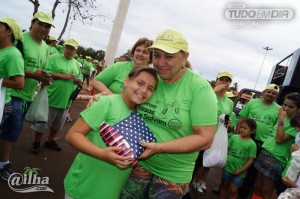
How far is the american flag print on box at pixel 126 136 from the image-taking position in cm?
211

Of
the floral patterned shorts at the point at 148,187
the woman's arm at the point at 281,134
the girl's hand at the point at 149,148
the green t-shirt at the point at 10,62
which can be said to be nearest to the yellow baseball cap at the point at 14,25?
the green t-shirt at the point at 10,62

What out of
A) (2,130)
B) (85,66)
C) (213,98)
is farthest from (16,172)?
(85,66)

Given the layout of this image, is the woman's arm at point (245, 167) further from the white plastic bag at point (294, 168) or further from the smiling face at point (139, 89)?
the smiling face at point (139, 89)

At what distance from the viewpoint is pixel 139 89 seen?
2361 mm

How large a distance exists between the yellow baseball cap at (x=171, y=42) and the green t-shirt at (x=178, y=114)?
0.28 m

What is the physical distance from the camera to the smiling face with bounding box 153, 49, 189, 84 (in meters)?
2.37

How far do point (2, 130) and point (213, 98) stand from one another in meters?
3.00

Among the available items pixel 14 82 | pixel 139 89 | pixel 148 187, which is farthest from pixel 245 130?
pixel 14 82

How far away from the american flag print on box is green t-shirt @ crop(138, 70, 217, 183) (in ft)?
0.62

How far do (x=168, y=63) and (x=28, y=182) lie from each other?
Result: 9.89 feet

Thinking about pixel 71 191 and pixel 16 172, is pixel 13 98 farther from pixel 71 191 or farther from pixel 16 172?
pixel 71 191

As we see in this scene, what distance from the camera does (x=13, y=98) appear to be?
4.09 m

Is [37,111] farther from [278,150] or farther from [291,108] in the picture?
[291,108]

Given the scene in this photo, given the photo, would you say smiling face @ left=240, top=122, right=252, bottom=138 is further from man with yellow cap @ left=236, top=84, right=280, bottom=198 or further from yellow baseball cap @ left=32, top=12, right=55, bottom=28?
→ yellow baseball cap @ left=32, top=12, right=55, bottom=28
